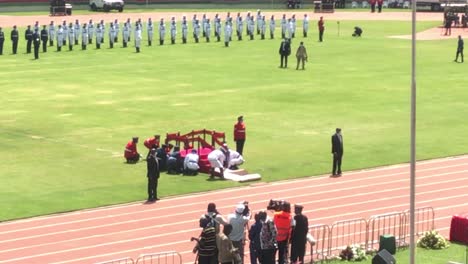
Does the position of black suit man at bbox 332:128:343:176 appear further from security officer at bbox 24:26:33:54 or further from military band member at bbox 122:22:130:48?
military band member at bbox 122:22:130:48

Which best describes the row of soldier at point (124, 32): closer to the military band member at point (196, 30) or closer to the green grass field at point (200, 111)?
the military band member at point (196, 30)

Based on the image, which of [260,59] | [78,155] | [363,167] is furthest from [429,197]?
[260,59]

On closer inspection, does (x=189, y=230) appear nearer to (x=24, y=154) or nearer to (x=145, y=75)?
(x=24, y=154)

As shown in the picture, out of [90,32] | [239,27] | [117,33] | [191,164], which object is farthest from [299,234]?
[239,27]

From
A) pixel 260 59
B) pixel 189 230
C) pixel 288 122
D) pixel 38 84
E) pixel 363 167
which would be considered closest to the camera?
pixel 189 230

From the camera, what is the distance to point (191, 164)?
1121 inches

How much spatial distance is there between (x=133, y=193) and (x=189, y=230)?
3.54 meters

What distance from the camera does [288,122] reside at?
36.3m

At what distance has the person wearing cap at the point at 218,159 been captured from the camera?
92.4 feet

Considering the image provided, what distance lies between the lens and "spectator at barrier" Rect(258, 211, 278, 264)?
1919cm

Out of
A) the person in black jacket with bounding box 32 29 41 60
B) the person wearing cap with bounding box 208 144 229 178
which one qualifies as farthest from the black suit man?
the person in black jacket with bounding box 32 29 41 60

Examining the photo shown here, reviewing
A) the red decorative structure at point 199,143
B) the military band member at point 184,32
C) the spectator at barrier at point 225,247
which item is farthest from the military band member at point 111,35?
the spectator at barrier at point 225,247

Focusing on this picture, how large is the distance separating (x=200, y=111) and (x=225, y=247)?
19.8 metres

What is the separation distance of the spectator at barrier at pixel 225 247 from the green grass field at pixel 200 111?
24.1 ft
